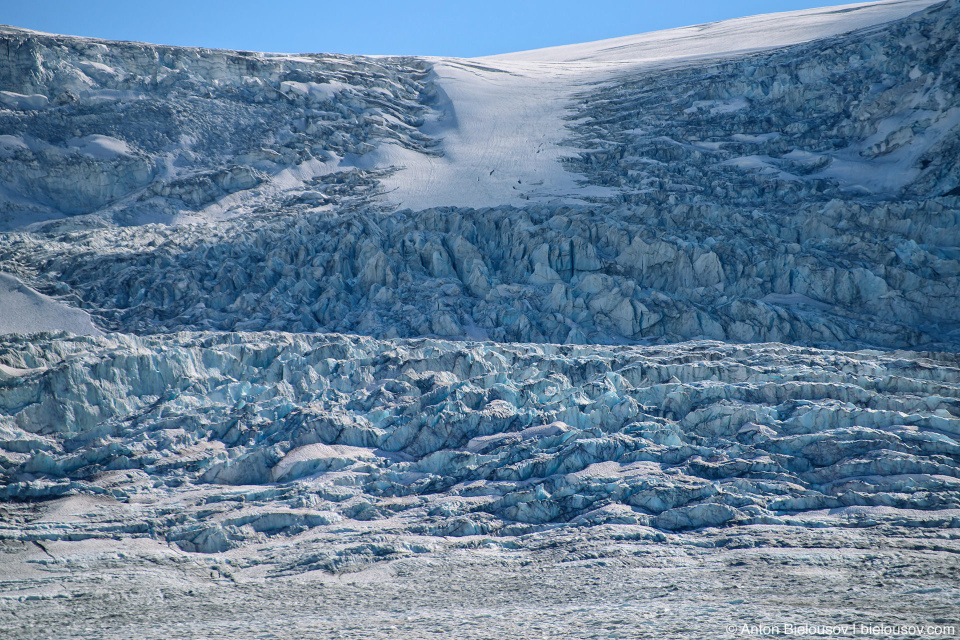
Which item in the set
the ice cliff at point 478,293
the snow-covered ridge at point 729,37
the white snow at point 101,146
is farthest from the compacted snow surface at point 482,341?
the snow-covered ridge at point 729,37

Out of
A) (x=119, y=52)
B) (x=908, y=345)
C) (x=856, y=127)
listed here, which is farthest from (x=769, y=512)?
(x=119, y=52)

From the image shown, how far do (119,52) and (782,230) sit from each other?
3456cm

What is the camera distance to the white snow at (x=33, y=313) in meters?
26.9

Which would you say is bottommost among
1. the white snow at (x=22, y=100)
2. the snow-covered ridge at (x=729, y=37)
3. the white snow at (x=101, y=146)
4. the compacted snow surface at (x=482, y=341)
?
the compacted snow surface at (x=482, y=341)

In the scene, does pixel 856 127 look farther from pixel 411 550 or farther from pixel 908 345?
pixel 411 550

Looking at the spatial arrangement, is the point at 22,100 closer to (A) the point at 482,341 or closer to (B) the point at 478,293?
(B) the point at 478,293

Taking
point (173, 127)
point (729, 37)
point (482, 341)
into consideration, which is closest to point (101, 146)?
point (173, 127)

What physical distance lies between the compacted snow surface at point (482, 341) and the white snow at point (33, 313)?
0.55 feet

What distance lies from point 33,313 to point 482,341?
1531cm

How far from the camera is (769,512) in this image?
1586 cm

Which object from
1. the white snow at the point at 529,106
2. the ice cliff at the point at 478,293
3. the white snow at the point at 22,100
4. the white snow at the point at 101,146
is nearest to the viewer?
the ice cliff at the point at 478,293

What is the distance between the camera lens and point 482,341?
25.7m

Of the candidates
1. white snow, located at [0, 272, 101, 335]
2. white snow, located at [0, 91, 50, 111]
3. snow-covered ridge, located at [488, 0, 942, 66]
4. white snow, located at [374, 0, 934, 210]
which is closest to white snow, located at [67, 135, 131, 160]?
white snow, located at [0, 91, 50, 111]

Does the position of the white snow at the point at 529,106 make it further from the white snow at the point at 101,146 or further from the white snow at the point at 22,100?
the white snow at the point at 22,100
